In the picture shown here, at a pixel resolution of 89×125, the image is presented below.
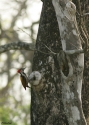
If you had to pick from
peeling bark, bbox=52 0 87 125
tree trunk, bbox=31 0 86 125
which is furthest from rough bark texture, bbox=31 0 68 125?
peeling bark, bbox=52 0 87 125

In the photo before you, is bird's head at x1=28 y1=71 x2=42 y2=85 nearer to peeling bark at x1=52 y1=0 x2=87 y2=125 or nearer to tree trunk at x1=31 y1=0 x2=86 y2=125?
tree trunk at x1=31 y1=0 x2=86 y2=125

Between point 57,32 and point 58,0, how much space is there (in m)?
0.56

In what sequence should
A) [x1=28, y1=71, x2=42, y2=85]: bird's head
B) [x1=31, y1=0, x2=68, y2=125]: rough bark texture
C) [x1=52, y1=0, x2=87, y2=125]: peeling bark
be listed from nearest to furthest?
[x1=52, y1=0, x2=87, y2=125]: peeling bark
[x1=28, y1=71, x2=42, y2=85]: bird's head
[x1=31, y1=0, x2=68, y2=125]: rough bark texture

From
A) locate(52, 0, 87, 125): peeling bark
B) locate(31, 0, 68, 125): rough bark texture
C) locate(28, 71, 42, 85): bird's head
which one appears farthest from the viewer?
locate(31, 0, 68, 125): rough bark texture

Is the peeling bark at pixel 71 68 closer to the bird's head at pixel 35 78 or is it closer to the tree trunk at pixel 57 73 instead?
the tree trunk at pixel 57 73

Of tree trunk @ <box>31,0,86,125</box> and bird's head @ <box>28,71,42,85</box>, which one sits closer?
tree trunk @ <box>31,0,86,125</box>

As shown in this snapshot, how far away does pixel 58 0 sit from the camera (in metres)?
5.48

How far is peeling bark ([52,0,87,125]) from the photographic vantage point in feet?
17.4

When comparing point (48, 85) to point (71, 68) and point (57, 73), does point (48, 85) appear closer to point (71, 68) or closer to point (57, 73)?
point (57, 73)

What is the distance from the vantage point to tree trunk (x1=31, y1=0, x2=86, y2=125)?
531 cm

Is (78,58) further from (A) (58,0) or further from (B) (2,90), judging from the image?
(B) (2,90)

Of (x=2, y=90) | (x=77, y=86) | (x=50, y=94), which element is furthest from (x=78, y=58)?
(x=2, y=90)

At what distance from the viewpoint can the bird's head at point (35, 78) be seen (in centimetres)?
556

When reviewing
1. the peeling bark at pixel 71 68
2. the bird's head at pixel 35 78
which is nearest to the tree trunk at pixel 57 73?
the peeling bark at pixel 71 68
